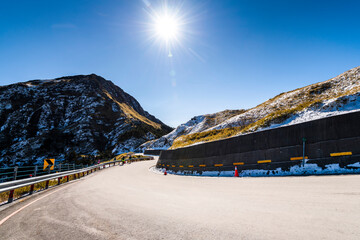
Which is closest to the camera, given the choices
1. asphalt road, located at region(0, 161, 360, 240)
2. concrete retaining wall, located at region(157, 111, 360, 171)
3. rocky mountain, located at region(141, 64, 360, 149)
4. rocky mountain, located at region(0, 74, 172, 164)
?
asphalt road, located at region(0, 161, 360, 240)

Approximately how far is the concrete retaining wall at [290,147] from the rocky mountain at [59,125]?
4858 inches

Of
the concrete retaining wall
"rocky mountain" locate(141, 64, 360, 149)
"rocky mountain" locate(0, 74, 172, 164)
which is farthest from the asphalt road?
"rocky mountain" locate(0, 74, 172, 164)

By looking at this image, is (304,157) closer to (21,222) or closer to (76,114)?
(21,222)

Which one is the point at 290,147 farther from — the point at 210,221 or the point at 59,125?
the point at 59,125

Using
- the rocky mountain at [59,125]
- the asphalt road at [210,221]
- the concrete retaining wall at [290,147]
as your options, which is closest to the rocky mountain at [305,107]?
the concrete retaining wall at [290,147]

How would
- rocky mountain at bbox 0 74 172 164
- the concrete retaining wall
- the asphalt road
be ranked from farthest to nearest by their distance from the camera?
rocky mountain at bbox 0 74 172 164 < the concrete retaining wall < the asphalt road

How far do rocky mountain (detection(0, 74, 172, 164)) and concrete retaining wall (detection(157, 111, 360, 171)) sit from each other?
12338 centimetres

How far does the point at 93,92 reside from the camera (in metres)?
193

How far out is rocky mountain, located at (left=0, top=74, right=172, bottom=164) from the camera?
12300 cm

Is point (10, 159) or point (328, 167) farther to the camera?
point (10, 159)

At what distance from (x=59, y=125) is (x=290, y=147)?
17494 cm

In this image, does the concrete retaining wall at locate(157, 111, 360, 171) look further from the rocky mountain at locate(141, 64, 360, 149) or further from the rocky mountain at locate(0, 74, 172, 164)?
the rocky mountain at locate(0, 74, 172, 164)

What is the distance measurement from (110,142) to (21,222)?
493 ft

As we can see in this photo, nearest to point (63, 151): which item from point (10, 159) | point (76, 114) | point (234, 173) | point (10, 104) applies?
point (10, 159)
